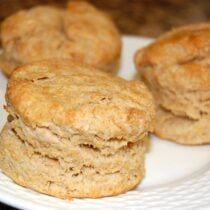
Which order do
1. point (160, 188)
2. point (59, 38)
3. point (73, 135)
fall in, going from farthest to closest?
point (59, 38) < point (160, 188) < point (73, 135)

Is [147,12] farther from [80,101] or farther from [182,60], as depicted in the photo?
[80,101]

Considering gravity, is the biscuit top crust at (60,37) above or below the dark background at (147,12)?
above

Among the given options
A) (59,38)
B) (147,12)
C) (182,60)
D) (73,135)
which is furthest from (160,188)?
(147,12)

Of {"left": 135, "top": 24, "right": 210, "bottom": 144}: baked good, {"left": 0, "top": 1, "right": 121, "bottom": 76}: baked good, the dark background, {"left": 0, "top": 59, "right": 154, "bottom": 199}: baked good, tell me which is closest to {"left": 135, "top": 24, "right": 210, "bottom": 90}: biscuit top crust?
{"left": 135, "top": 24, "right": 210, "bottom": 144}: baked good

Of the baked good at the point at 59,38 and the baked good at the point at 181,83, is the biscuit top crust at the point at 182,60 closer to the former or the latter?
the baked good at the point at 181,83

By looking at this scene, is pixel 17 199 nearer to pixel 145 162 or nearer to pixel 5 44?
pixel 145 162

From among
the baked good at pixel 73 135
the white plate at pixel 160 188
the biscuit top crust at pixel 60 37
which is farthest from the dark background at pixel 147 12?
the baked good at pixel 73 135
